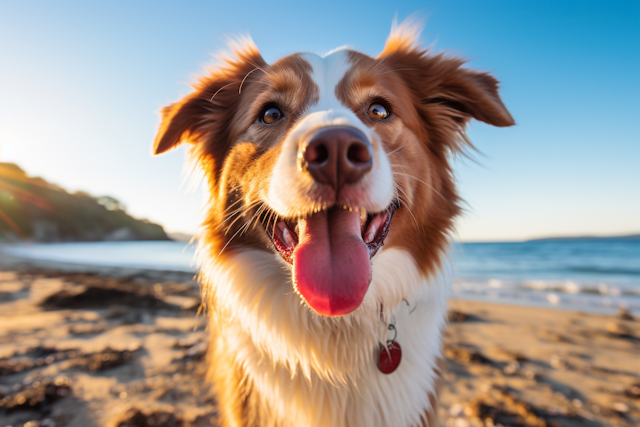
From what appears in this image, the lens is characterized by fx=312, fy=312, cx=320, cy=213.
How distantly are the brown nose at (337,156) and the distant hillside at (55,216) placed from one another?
4088cm

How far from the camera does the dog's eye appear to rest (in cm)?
202

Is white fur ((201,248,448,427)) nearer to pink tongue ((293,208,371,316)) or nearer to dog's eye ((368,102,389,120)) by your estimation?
pink tongue ((293,208,371,316))

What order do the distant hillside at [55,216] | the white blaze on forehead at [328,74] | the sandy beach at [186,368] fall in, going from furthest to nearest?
the distant hillside at [55,216], the sandy beach at [186,368], the white blaze on forehead at [328,74]

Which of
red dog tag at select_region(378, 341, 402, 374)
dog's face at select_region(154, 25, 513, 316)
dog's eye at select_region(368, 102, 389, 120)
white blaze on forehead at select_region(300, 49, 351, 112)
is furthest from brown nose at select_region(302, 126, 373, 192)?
red dog tag at select_region(378, 341, 402, 374)

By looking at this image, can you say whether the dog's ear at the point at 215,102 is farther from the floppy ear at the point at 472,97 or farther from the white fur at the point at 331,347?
the floppy ear at the point at 472,97

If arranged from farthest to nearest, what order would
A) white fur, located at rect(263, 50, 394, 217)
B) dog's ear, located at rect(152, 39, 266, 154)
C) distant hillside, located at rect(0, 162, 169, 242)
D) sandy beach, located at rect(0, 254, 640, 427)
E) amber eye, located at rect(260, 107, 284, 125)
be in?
distant hillside, located at rect(0, 162, 169, 242) < sandy beach, located at rect(0, 254, 640, 427) < dog's ear, located at rect(152, 39, 266, 154) < amber eye, located at rect(260, 107, 284, 125) < white fur, located at rect(263, 50, 394, 217)

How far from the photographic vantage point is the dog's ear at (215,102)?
2.40 meters

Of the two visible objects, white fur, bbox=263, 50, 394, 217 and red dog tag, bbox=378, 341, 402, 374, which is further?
red dog tag, bbox=378, 341, 402, 374

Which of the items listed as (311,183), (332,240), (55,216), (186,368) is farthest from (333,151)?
(55,216)

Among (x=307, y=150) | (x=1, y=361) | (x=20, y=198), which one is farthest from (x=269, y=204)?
(x=20, y=198)

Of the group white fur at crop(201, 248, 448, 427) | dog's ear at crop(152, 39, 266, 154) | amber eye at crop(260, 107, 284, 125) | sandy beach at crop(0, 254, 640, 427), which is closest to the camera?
white fur at crop(201, 248, 448, 427)

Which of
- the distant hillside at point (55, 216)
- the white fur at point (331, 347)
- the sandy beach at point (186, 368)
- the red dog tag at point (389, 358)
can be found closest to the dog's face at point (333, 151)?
the white fur at point (331, 347)

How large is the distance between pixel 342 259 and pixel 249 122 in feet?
3.93

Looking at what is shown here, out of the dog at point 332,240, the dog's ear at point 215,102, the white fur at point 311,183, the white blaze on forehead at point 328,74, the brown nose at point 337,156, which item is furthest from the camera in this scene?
the dog's ear at point 215,102
